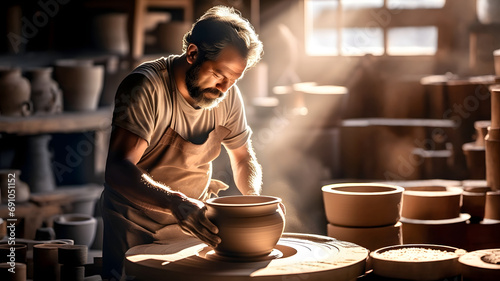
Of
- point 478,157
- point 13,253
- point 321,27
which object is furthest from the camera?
point 321,27

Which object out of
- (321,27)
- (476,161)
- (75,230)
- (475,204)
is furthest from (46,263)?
(321,27)

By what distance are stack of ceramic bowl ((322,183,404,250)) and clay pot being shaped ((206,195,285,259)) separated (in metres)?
0.72

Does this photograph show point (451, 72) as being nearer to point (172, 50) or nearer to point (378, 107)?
point (378, 107)

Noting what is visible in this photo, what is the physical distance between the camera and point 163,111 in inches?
142

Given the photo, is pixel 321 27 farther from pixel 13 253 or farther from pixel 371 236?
pixel 13 253

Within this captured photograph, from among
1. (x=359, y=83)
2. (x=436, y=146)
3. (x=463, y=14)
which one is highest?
(x=463, y=14)

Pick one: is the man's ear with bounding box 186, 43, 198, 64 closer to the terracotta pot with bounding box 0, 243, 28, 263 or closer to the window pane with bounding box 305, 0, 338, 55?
the terracotta pot with bounding box 0, 243, 28, 263

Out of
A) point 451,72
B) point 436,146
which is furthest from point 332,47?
point 436,146

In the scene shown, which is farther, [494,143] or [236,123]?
[494,143]

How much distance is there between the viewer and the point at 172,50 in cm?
862

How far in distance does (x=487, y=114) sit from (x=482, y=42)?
2.66 ft


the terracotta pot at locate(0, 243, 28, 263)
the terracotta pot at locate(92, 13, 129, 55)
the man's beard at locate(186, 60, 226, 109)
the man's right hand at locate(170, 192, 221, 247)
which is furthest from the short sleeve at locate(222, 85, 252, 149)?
the terracotta pot at locate(92, 13, 129, 55)

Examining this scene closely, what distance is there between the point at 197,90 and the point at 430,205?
1525mm

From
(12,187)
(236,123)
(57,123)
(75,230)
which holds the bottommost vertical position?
(75,230)
